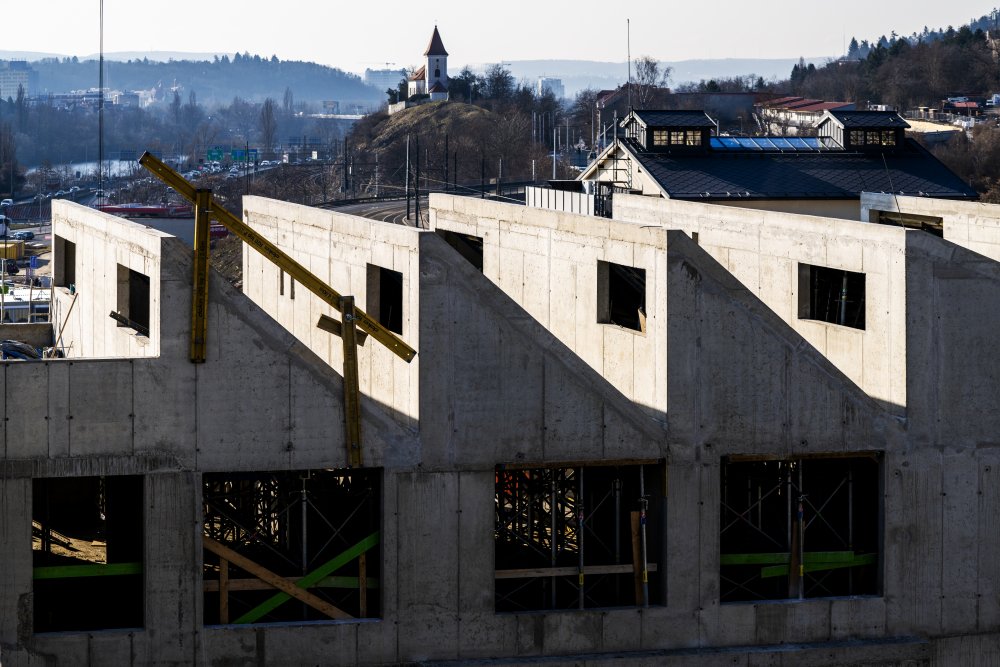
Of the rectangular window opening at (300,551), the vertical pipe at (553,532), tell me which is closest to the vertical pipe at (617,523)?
the vertical pipe at (553,532)

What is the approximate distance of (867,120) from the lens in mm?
72125

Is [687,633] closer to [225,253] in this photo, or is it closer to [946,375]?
[946,375]

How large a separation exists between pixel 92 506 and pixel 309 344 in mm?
4769

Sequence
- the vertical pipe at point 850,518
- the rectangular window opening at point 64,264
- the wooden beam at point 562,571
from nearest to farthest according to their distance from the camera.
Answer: the wooden beam at point 562,571
the vertical pipe at point 850,518
the rectangular window opening at point 64,264

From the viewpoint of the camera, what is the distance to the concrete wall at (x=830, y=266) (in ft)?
84.4

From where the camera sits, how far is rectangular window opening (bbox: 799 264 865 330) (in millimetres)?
27969

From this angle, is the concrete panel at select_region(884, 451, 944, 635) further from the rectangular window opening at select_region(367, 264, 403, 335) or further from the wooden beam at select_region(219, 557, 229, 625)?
the wooden beam at select_region(219, 557, 229, 625)

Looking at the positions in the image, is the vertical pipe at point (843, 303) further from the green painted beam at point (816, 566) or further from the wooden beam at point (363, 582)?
the wooden beam at point (363, 582)

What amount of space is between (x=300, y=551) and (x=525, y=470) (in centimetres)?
369

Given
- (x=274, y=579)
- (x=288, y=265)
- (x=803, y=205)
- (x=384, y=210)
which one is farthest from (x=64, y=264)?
(x=384, y=210)

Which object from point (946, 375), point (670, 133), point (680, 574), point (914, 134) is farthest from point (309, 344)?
point (914, 134)

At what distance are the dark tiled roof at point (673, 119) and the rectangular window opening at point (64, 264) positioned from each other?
35.8 metres

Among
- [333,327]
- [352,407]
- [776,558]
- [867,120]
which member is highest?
[867,120]

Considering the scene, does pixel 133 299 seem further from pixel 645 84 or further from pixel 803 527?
pixel 645 84
